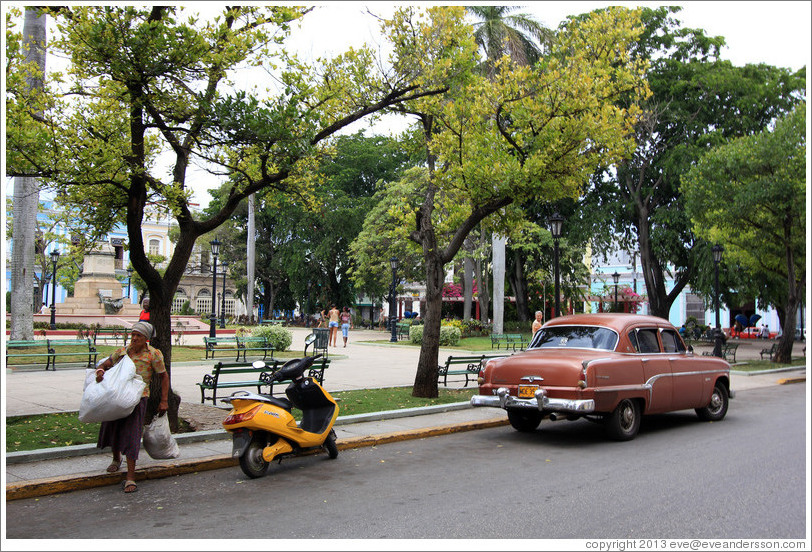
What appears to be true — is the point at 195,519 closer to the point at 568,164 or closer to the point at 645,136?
the point at 568,164

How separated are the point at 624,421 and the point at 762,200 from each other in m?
14.8

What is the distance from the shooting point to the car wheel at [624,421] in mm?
9148

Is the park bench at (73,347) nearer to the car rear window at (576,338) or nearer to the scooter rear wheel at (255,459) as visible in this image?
the scooter rear wheel at (255,459)

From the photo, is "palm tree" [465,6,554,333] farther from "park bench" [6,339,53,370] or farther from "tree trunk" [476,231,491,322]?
"park bench" [6,339,53,370]

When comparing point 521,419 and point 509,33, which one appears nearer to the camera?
point 521,419

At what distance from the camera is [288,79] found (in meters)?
8.94

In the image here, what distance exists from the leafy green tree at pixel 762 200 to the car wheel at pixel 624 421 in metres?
14.2

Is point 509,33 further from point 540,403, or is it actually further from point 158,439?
point 158,439

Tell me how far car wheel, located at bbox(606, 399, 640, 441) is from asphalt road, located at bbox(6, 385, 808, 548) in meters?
0.19

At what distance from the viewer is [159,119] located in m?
8.88

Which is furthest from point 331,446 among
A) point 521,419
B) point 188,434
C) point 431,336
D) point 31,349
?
Answer: point 31,349

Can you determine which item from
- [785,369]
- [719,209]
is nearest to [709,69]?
[719,209]

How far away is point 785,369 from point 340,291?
4106 centimetres

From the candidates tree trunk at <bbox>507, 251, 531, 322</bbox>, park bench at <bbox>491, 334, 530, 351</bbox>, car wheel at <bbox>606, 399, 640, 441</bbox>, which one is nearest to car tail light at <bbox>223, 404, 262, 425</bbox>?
car wheel at <bbox>606, 399, 640, 441</bbox>
